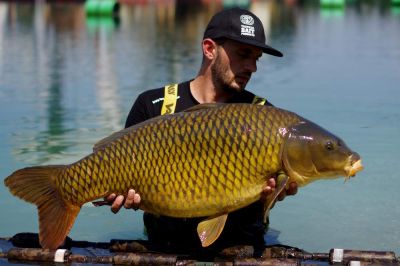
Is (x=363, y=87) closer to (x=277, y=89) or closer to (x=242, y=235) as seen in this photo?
(x=277, y=89)

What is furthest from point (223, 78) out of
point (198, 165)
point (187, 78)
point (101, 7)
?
point (101, 7)

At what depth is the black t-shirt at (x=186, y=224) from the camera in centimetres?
370

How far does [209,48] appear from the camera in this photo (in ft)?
11.9

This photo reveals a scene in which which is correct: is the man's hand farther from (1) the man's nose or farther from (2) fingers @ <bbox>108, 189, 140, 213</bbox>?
(1) the man's nose

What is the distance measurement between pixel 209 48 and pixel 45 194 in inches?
35.8

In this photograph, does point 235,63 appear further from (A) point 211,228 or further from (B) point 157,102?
(A) point 211,228

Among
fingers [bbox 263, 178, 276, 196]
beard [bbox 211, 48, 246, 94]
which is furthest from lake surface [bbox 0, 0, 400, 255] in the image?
fingers [bbox 263, 178, 276, 196]

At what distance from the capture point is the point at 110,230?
Answer: 15.8 feet

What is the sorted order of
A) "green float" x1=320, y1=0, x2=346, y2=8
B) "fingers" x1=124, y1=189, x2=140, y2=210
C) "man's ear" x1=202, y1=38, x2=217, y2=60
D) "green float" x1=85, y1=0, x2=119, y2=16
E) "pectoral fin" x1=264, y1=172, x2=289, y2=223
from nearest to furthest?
"pectoral fin" x1=264, y1=172, x2=289, y2=223
"fingers" x1=124, y1=189, x2=140, y2=210
"man's ear" x1=202, y1=38, x2=217, y2=60
"green float" x1=85, y1=0, x2=119, y2=16
"green float" x1=320, y1=0, x2=346, y2=8

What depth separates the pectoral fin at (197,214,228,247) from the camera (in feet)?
10.5

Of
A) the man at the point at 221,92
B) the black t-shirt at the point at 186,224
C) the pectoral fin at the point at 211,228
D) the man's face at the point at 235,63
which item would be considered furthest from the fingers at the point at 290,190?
the man's face at the point at 235,63

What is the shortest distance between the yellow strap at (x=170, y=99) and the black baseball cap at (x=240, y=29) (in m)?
0.28

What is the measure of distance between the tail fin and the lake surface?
1.40 m

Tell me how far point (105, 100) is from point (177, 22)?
17.9 meters
